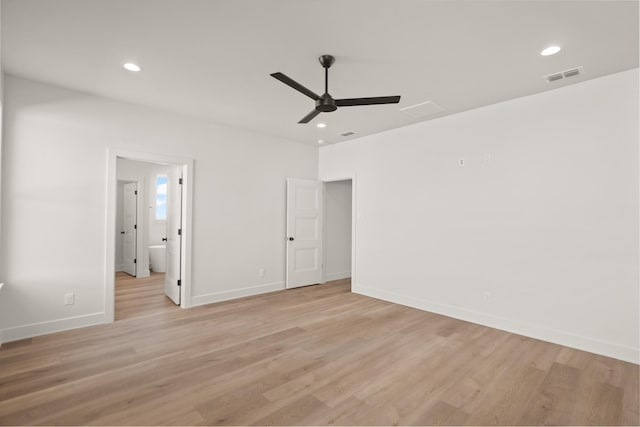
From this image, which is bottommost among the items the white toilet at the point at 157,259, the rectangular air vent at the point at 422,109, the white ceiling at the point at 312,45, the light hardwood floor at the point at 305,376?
the light hardwood floor at the point at 305,376

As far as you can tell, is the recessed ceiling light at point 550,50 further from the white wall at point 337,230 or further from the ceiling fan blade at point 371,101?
the white wall at point 337,230

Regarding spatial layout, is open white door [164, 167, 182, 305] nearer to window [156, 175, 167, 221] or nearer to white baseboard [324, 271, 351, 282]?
white baseboard [324, 271, 351, 282]

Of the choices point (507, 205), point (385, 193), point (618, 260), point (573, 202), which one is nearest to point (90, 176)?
point (385, 193)

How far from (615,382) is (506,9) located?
3030 mm

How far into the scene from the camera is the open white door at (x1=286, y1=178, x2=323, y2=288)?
5637 millimetres

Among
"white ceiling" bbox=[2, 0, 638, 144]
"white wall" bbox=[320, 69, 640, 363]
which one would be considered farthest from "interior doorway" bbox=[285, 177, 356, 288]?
"white ceiling" bbox=[2, 0, 638, 144]

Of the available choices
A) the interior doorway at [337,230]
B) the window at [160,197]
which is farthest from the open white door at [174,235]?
the window at [160,197]

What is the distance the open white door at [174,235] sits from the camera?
4570mm

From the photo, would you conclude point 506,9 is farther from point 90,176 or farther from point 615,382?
point 90,176

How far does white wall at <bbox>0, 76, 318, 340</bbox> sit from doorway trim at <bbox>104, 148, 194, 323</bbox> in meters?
0.06

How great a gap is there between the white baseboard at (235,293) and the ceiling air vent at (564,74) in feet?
15.4

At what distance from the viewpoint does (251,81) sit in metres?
3.27

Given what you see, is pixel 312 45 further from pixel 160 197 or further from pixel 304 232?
pixel 160 197

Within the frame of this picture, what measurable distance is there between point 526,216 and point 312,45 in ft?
9.82
